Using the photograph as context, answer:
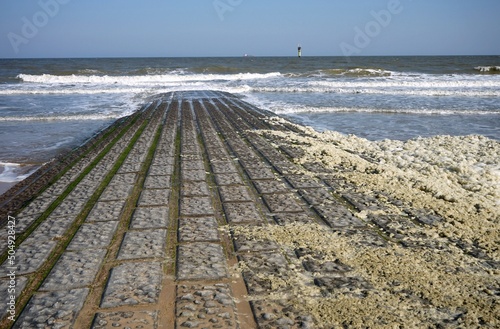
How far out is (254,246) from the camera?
123 inches

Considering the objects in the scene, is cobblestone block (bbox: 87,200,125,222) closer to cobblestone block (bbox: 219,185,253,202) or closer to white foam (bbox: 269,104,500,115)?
cobblestone block (bbox: 219,185,253,202)

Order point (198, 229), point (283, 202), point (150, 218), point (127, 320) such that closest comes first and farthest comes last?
1. point (127, 320)
2. point (198, 229)
3. point (150, 218)
4. point (283, 202)

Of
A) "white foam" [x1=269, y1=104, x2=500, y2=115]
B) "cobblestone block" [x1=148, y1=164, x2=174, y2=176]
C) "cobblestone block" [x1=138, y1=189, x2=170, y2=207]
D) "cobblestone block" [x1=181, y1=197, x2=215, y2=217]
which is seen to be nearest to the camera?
"cobblestone block" [x1=181, y1=197, x2=215, y2=217]

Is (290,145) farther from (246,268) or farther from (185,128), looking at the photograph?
(246,268)

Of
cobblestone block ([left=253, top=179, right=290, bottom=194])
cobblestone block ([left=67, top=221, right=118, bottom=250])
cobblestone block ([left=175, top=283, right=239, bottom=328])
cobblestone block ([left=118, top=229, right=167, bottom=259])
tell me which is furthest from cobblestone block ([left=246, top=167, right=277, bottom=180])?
cobblestone block ([left=175, top=283, right=239, bottom=328])

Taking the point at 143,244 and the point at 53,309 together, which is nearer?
the point at 53,309

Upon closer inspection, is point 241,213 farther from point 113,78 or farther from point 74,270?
point 113,78

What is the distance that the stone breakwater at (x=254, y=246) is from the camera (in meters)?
2.29

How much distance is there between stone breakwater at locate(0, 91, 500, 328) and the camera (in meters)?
2.29

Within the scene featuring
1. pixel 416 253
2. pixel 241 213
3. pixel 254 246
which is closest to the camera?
pixel 416 253

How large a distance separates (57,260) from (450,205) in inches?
146

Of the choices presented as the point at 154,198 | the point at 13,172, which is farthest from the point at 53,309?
the point at 13,172

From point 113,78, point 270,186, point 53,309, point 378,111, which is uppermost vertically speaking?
point 113,78

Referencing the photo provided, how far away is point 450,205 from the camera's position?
404 cm
